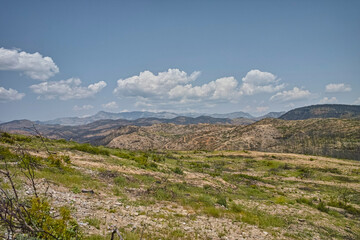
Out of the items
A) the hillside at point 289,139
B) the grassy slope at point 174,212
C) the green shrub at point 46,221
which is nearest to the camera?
the green shrub at point 46,221

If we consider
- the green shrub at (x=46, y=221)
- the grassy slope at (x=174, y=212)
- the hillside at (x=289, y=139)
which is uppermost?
the green shrub at (x=46, y=221)

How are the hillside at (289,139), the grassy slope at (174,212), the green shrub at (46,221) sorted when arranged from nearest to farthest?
1. the green shrub at (46,221)
2. the grassy slope at (174,212)
3. the hillside at (289,139)

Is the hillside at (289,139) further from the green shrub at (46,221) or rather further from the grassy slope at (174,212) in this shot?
the green shrub at (46,221)

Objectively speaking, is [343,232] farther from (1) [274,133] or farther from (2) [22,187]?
(1) [274,133]

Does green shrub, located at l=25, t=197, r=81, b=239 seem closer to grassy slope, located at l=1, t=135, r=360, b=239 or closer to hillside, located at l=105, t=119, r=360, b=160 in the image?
grassy slope, located at l=1, t=135, r=360, b=239

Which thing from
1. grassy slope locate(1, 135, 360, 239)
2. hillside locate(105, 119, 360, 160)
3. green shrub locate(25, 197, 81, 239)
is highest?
green shrub locate(25, 197, 81, 239)

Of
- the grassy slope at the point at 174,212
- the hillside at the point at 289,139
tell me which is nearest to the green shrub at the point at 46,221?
the grassy slope at the point at 174,212

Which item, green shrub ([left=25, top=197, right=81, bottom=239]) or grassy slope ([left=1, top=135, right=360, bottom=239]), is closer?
green shrub ([left=25, top=197, right=81, bottom=239])

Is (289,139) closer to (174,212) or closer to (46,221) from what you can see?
(174,212)

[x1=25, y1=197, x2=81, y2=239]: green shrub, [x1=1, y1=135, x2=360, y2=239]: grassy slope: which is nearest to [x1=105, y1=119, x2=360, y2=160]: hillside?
[x1=1, y1=135, x2=360, y2=239]: grassy slope

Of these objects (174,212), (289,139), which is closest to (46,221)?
(174,212)

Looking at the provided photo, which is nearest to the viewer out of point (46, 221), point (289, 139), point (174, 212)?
point (46, 221)

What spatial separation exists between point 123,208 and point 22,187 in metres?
5.30

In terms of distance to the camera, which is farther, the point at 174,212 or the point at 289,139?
the point at 289,139
